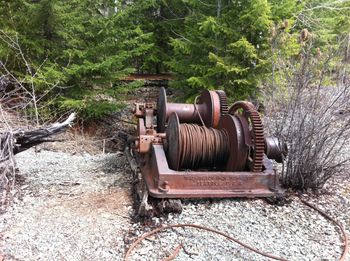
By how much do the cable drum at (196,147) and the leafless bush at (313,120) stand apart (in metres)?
0.76

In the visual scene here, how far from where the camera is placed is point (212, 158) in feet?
14.4

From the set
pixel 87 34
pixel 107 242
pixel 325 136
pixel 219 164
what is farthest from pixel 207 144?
pixel 87 34

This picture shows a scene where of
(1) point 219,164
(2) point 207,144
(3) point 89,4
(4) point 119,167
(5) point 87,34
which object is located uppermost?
(3) point 89,4

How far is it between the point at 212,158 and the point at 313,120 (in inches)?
49.8

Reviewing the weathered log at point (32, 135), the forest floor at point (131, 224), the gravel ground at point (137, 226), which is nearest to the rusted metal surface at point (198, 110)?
the forest floor at point (131, 224)

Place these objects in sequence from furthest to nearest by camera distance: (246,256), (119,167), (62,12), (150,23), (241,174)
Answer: (150,23) → (62,12) → (119,167) → (241,174) → (246,256)

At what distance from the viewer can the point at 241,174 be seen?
13.1 ft

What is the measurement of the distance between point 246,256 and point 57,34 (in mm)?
6021

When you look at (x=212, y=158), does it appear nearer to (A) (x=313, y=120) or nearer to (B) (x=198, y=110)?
(B) (x=198, y=110)

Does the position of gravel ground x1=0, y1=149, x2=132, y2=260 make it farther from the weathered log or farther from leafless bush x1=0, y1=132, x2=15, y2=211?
the weathered log

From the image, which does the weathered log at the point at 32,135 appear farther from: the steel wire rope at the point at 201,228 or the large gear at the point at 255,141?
the large gear at the point at 255,141

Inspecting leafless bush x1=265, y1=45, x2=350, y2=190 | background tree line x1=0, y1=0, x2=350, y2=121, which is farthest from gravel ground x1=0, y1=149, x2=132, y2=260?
background tree line x1=0, y1=0, x2=350, y2=121

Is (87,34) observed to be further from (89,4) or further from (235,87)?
(235,87)

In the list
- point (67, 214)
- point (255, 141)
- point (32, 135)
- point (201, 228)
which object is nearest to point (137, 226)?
point (201, 228)
